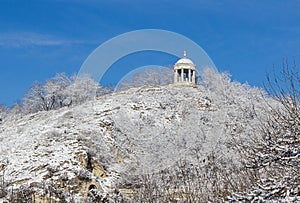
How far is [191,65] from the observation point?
41.8m

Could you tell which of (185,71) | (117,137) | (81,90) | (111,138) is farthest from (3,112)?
(111,138)

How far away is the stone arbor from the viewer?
41375 millimetres

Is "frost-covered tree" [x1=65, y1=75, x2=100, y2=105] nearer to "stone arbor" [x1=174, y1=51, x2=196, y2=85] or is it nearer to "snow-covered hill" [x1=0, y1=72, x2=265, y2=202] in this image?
"snow-covered hill" [x1=0, y1=72, x2=265, y2=202]

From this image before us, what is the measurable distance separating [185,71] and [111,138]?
1326 cm

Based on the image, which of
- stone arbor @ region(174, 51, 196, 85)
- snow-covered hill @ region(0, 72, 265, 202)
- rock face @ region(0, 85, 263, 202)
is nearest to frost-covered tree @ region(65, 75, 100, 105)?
snow-covered hill @ region(0, 72, 265, 202)

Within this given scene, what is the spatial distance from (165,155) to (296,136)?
79.1 feet

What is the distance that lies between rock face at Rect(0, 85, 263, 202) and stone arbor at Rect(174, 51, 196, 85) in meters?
1.24

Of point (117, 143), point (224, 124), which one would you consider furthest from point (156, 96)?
point (117, 143)

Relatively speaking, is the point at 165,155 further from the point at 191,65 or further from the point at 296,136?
the point at 296,136

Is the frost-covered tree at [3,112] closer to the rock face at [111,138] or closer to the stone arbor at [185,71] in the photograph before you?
the rock face at [111,138]

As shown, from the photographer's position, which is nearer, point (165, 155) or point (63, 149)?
point (63, 149)

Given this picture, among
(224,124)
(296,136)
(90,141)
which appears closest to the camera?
(296,136)

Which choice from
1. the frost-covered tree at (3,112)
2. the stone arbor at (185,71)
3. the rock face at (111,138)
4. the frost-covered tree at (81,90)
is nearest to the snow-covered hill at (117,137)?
the rock face at (111,138)

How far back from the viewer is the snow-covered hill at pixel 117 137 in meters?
23.7
